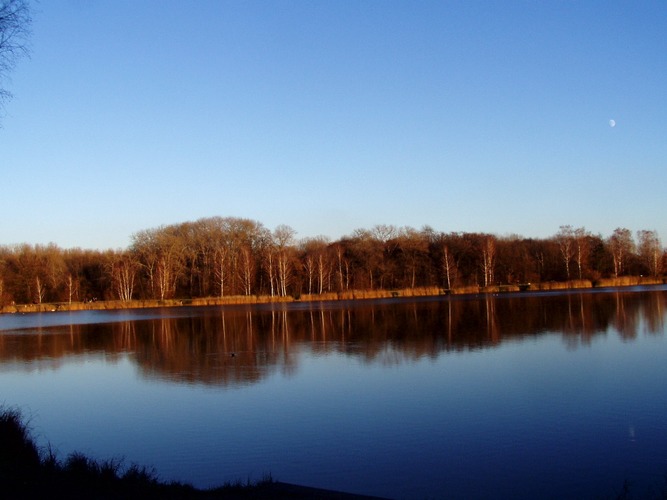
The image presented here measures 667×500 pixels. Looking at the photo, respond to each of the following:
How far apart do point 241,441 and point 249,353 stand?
1073 cm

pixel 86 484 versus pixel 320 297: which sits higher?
pixel 86 484

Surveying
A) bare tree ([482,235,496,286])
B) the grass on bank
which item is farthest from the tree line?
the grass on bank

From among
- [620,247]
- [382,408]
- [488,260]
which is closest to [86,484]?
[382,408]

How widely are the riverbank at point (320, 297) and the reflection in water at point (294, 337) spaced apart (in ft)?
68.5

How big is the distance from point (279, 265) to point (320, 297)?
537 cm

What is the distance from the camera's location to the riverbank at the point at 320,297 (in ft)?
184

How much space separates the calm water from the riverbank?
32527mm

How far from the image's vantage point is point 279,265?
5869 centimetres

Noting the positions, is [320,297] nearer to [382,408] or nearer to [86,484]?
[382,408]

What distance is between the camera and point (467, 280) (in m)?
63.4

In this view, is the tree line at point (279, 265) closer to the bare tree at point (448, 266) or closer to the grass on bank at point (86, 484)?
the bare tree at point (448, 266)

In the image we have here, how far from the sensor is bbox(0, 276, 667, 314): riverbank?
A: 56.2 meters

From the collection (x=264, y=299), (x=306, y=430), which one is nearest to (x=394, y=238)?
(x=264, y=299)

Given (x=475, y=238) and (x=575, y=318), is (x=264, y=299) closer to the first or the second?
(x=475, y=238)
